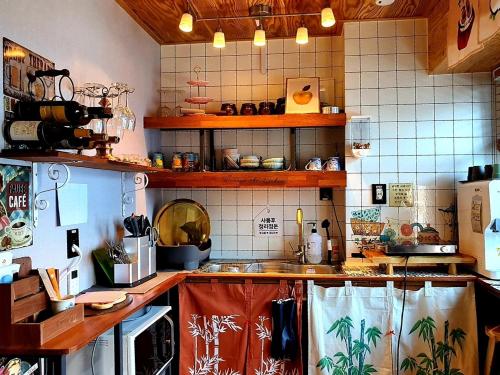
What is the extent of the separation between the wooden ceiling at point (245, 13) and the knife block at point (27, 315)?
1801mm

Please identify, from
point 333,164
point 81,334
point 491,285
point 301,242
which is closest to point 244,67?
point 333,164

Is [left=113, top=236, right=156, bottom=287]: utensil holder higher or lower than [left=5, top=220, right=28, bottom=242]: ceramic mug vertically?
lower

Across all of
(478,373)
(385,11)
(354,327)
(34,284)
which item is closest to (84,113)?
(34,284)

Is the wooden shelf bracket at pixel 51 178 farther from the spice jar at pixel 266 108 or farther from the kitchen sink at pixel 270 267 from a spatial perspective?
the spice jar at pixel 266 108

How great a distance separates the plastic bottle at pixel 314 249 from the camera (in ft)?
10.2

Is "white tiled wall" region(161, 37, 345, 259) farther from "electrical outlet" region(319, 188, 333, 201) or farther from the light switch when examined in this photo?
the light switch

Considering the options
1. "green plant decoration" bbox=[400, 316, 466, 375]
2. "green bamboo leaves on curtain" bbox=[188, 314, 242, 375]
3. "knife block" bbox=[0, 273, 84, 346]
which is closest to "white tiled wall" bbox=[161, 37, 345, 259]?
"green bamboo leaves on curtain" bbox=[188, 314, 242, 375]

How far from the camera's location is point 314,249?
312cm

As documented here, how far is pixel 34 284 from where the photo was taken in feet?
5.28

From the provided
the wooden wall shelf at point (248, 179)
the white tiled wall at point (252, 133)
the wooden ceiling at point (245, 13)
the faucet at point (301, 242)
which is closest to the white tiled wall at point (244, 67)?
the white tiled wall at point (252, 133)

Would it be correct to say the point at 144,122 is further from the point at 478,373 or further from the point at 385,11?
the point at 478,373

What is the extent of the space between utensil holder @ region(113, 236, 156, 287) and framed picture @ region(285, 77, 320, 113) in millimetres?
1309

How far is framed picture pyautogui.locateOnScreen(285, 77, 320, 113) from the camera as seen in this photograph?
10.0 ft

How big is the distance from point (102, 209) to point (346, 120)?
162cm
